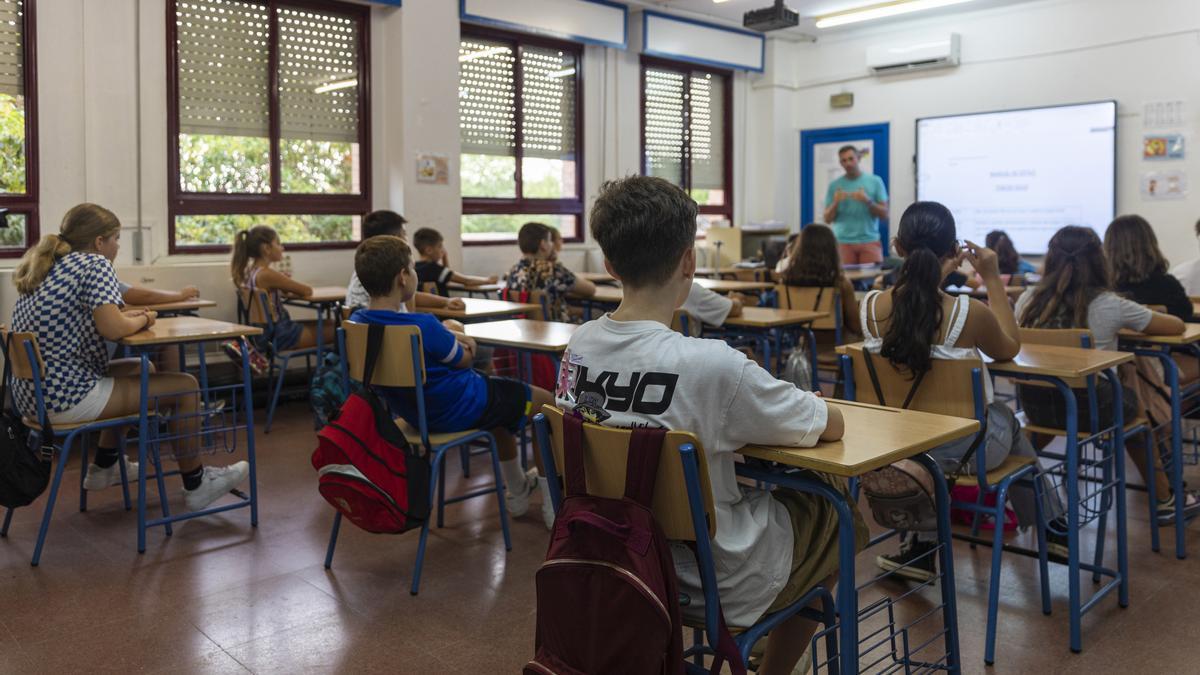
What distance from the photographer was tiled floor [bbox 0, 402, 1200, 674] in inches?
100

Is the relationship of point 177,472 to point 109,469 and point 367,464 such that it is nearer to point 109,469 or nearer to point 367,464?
point 109,469

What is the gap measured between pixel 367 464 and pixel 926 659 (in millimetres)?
1593

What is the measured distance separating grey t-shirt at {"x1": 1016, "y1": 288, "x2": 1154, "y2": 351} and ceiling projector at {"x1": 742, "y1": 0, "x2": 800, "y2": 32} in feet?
16.2

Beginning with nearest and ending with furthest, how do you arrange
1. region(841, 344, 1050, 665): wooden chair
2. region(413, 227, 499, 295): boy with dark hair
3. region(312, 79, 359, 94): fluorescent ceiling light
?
region(841, 344, 1050, 665): wooden chair, region(413, 227, 499, 295): boy with dark hair, region(312, 79, 359, 94): fluorescent ceiling light

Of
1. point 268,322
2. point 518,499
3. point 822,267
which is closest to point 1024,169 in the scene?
point 822,267

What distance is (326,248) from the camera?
705cm

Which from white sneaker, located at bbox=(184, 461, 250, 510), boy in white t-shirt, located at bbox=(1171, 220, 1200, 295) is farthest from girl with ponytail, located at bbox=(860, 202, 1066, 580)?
boy in white t-shirt, located at bbox=(1171, 220, 1200, 295)

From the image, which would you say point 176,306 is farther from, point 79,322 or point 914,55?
point 914,55

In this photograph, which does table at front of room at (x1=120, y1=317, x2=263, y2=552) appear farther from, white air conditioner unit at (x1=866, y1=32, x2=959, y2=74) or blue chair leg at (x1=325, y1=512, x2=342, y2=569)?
white air conditioner unit at (x1=866, y1=32, x2=959, y2=74)

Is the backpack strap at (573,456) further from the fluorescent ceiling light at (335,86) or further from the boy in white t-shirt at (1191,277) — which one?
the fluorescent ceiling light at (335,86)

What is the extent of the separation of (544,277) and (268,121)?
255 centimetres

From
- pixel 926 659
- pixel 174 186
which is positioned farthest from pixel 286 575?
pixel 174 186

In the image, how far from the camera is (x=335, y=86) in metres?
7.10

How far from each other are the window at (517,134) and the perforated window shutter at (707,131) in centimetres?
157
